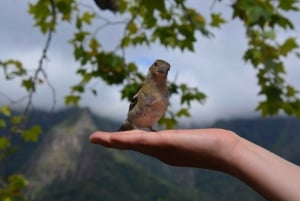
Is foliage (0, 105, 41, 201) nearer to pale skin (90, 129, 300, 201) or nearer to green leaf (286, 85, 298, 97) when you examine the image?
green leaf (286, 85, 298, 97)

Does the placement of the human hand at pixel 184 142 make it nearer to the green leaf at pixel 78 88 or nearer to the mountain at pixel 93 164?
the green leaf at pixel 78 88

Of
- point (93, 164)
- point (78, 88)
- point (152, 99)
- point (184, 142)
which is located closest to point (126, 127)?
point (152, 99)

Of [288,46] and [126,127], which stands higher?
[288,46]

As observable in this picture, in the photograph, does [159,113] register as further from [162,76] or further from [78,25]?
[78,25]

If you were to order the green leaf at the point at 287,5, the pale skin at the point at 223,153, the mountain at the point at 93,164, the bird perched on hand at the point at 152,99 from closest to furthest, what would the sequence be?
the pale skin at the point at 223,153 < the bird perched on hand at the point at 152,99 < the green leaf at the point at 287,5 < the mountain at the point at 93,164

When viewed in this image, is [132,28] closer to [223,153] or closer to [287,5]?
[287,5]

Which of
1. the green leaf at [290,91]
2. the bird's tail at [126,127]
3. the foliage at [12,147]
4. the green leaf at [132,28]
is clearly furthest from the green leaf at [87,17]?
the bird's tail at [126,127]

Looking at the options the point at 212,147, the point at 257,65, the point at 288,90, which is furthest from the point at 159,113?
the point at 257,65
